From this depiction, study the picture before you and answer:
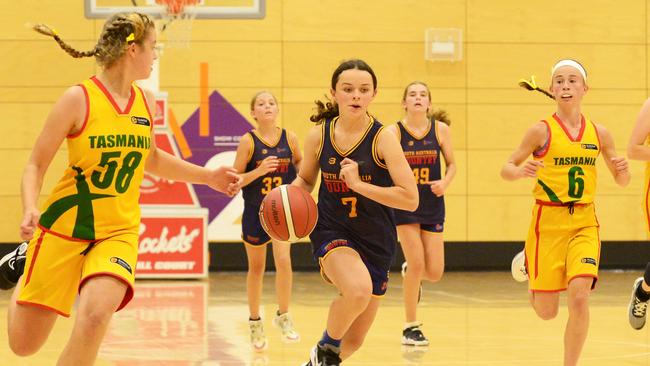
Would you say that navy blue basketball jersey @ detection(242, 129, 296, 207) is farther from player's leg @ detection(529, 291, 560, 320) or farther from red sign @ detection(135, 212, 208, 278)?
red sign @ detection(135, 212, 208, 278)

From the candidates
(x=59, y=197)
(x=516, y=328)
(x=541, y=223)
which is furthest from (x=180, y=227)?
(x=59, y=197)

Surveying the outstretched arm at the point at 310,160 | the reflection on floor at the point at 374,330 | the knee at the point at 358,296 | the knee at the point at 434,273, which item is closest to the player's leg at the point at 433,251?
the knee at the point at 434,273

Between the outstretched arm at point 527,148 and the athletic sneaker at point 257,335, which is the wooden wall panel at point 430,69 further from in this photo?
the outstretched arm at point 527,148

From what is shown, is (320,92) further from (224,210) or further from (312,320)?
(312,320)

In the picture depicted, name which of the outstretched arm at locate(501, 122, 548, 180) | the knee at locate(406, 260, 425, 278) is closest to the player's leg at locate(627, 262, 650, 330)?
the knee at locate(406, 260, 425, 278)

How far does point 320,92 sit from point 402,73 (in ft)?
3.61

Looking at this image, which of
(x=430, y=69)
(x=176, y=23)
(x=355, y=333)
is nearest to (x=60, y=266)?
(x=355, y=333)

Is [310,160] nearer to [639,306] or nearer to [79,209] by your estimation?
[79,209]

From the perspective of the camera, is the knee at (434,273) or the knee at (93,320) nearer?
the knee at (93,320)

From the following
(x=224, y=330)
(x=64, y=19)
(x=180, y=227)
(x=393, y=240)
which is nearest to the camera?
(x=393, y=240)

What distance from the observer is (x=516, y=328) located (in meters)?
8.97

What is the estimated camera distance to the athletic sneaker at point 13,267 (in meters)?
5.61

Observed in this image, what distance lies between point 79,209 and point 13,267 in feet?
4.13

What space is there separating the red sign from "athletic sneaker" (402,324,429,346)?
5.21 meters
